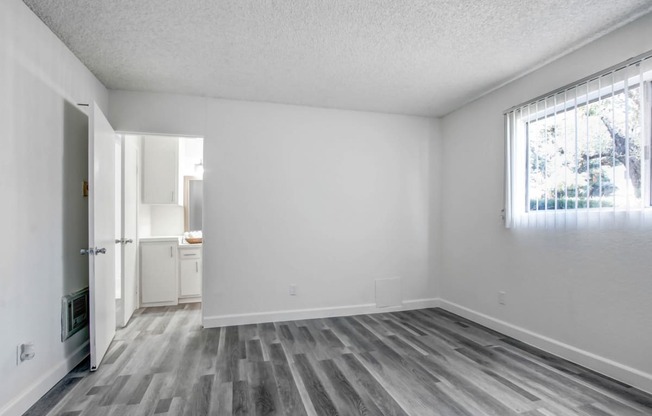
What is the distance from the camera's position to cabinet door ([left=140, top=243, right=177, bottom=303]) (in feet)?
14.2

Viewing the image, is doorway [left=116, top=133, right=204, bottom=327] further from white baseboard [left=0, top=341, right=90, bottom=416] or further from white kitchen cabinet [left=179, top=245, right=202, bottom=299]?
white baseboard [left=0, top=341, right=90, bottom=416]

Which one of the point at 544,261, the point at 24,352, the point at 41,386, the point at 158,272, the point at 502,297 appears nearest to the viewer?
the point at 24,352

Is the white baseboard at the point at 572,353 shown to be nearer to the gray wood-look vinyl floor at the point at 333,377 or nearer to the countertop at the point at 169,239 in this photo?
the gray wood-look vinyl floor at the point at 333,377

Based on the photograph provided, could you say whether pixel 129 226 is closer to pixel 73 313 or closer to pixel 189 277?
pixel 189 277

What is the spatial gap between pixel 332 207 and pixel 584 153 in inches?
95.8

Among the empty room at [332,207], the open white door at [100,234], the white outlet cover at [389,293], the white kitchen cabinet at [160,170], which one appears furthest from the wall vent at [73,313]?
the white outlet cover at [389,293]

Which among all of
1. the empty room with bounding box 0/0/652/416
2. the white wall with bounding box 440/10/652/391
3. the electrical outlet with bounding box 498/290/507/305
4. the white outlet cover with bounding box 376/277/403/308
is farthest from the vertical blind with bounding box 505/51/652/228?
the white outlet cover with bounding box 376/277/403/308

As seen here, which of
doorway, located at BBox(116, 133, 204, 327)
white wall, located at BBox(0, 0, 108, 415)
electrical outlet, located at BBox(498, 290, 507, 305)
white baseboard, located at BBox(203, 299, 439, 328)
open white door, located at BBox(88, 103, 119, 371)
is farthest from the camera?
doorway, located at BBox(116, 133, 204, 327)

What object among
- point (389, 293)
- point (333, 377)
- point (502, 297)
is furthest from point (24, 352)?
point (502, 297)

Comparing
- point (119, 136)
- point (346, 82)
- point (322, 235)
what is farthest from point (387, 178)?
point (119, 136)

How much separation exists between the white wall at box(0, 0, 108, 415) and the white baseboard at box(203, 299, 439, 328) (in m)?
1.23

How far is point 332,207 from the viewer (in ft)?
13.1

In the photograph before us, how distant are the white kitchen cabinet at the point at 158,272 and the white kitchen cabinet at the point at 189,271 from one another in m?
0.14

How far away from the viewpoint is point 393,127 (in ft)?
13.9
